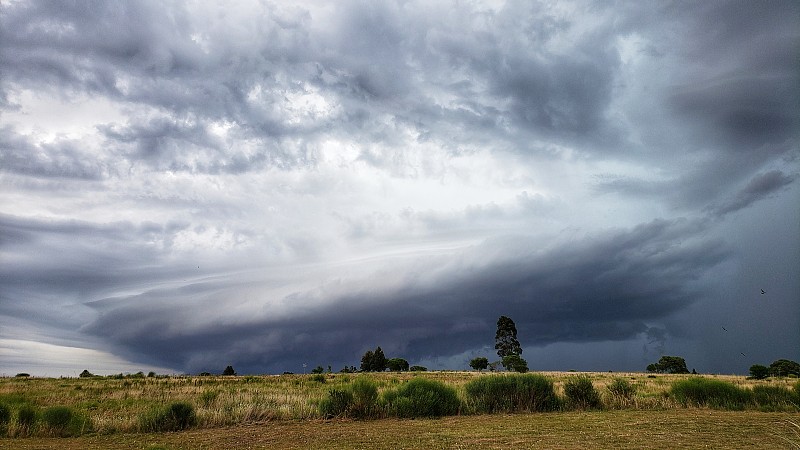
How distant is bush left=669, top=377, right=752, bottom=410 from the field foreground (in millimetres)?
2634

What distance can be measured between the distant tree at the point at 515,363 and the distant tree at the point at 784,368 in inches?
1260

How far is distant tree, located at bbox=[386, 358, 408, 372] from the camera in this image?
95.8m

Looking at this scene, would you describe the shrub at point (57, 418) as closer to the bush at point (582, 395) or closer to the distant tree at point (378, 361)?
the bush at point (582, 395)

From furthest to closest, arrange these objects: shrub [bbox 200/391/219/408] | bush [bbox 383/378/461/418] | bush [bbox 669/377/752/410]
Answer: shrub [bbox 200/391/219/408], bush [bbox 669/377/752/410], bush [bbox 383/378/461/418]

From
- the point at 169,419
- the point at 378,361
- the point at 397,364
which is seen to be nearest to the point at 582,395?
→ the point at 169,419

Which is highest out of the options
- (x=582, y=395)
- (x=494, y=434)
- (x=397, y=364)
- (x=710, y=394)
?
(x=397, y=364)

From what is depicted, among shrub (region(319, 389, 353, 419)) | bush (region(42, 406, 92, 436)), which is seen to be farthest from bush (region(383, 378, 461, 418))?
bush (region(42, 406, 92, 436))

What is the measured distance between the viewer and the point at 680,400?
21.5m

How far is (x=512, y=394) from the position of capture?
70.5 ft

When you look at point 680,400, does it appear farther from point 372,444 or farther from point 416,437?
point 372,444

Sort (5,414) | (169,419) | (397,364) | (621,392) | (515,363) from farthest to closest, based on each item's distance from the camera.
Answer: (397,364) < (515,363) < (621,392) < (5,414) < (169,419)

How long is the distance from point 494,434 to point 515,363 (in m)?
70.0

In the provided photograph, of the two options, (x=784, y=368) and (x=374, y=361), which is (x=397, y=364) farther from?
(x=784, y=368)

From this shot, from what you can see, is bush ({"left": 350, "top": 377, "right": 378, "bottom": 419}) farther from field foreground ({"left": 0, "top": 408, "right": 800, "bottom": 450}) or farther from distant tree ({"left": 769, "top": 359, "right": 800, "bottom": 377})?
distant tree ({"left": 769, "top": 359, "right": 800, "bottom": 377})
